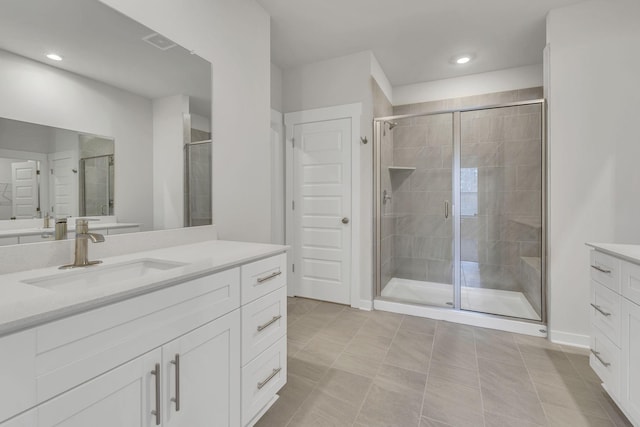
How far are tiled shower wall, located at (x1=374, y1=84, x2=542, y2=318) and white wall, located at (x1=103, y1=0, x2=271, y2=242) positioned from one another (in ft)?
4.82

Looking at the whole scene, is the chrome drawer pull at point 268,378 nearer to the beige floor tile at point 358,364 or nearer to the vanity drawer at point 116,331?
the vanity drawer at point 116,331

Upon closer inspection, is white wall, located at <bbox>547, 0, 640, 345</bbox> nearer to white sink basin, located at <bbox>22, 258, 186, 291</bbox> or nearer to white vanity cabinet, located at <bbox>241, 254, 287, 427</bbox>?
white vanity cabinet, located at <bbox>241, 254, 287, 427</bbox>

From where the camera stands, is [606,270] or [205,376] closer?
[205,376]

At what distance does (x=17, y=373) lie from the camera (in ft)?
1.98

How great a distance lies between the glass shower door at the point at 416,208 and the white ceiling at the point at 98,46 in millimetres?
2084

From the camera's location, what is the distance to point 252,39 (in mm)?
2172

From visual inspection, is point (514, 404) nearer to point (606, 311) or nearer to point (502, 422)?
point (502, 422)

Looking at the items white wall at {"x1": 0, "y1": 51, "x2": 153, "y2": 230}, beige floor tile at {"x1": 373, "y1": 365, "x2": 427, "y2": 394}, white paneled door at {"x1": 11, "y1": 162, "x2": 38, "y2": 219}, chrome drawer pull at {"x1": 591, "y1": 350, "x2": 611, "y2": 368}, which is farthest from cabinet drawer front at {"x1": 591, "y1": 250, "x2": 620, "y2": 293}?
white paneled door at {"x1": 11, "y1": 162, "x2": 38, "y2": 219}

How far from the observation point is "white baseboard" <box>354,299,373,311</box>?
2980mm

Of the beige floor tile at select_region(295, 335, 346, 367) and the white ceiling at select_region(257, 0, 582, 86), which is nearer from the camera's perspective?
the beige floor tile at select_region(295, 335, 346, 367)

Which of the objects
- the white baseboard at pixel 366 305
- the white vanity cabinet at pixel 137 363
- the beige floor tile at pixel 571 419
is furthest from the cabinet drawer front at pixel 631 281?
the white baseboard at pixel 366 305

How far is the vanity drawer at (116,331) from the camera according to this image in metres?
0.66

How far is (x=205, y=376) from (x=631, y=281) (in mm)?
1941

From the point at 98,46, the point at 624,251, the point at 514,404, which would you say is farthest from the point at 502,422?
the point at 98,46
